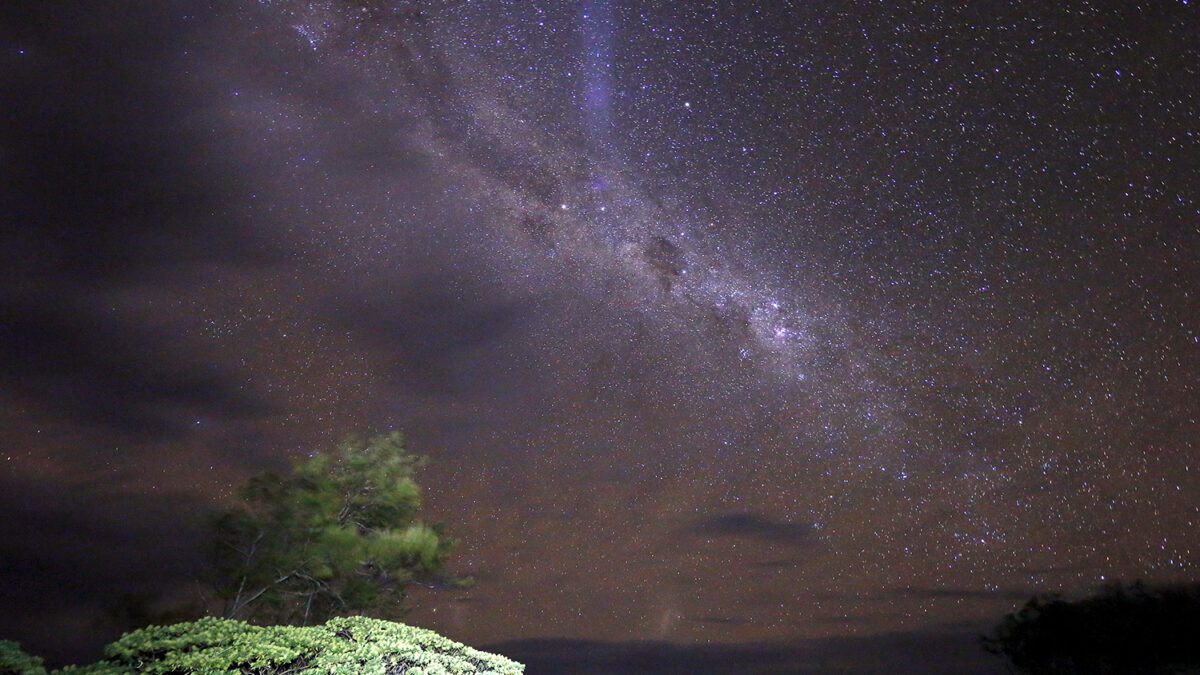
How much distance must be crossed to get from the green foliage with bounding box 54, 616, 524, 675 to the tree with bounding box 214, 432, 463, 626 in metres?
8.02

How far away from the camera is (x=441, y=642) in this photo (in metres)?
11.2

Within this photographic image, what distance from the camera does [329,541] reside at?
18.6m

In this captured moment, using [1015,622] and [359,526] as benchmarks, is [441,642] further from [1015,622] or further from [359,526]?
[1015,622]

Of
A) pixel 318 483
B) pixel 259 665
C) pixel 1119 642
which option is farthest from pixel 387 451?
pixel 1119 642

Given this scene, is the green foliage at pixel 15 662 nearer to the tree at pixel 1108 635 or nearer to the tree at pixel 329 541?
the tree at pixel 329 541

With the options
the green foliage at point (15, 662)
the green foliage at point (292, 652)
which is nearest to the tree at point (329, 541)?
the green foliage at point (292, 652)

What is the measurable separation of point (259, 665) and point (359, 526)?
10.5 meters

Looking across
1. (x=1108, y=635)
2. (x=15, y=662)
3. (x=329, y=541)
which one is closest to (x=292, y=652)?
(x=15, y=662)

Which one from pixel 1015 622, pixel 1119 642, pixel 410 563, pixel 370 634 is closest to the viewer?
pixel 370 634

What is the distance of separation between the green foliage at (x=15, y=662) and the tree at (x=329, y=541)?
1029cm

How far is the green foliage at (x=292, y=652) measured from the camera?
28.3 ft

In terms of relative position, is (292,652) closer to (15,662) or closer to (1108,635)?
(15,662)

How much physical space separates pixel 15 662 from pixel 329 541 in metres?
11.3

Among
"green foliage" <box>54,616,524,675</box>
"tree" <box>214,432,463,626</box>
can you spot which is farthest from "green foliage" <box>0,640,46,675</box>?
"tree" <box>214,432,463,626</box>
